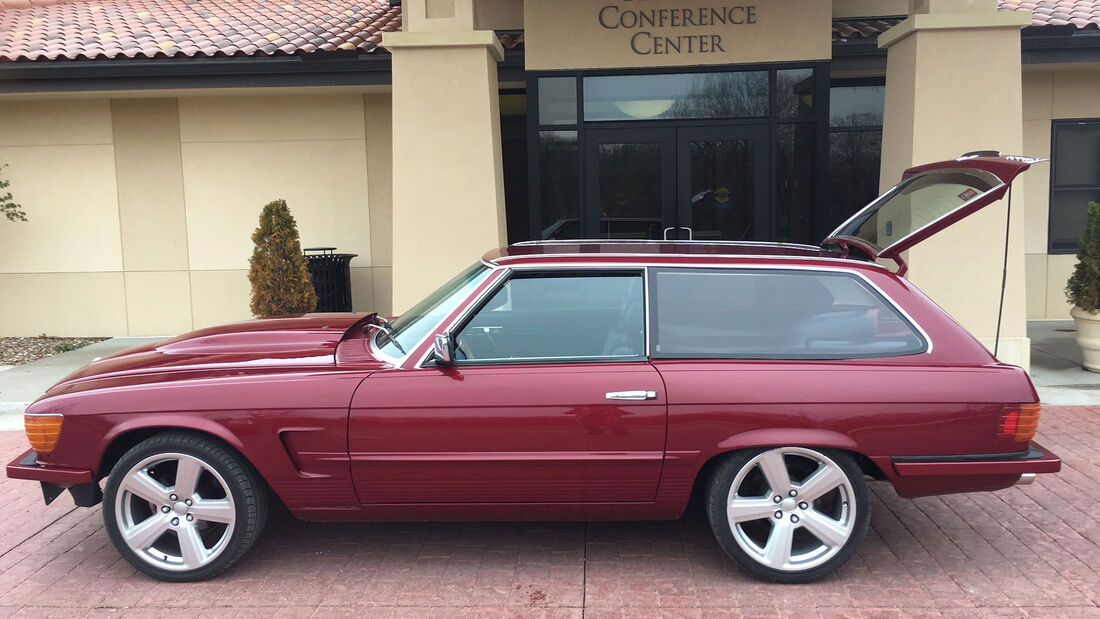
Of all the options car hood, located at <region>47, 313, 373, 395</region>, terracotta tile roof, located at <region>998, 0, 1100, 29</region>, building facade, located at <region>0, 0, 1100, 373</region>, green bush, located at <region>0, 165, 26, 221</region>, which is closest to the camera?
car hood, located at <region>47, 313, 373, 395</region>

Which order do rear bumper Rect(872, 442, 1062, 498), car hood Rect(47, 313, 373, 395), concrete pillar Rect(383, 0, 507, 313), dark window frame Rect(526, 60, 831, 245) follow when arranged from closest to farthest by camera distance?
rear bumper Rect(872, 442, 1062, 498), car hood Rect(47, 313, 373, 395), concrete pillar Rect(383, 0, 507, 313), dark window frame Rect(526, 60, 831, 245)

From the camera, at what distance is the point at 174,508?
13.5 feet

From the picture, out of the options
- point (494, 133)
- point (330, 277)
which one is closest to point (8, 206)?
point (330, 277)

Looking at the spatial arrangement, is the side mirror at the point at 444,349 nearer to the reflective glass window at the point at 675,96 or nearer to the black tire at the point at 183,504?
the black tire at the point at 183,504

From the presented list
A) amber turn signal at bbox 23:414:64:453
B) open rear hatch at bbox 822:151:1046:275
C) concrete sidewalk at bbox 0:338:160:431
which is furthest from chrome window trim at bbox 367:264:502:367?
concrete sidewalk at bbox 0:338:160:431

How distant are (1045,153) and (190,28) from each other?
Result: 1118 cm

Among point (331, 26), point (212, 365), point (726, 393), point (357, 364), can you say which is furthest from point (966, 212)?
point (331, 26)

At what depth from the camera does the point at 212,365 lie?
4277 millimetres

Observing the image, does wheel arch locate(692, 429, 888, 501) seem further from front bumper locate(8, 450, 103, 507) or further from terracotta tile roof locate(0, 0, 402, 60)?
terracotta tile roof locate(0, 0, 402, 60)

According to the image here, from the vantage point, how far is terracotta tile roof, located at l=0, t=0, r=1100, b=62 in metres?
9.85

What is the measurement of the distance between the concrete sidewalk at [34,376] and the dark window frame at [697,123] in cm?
526

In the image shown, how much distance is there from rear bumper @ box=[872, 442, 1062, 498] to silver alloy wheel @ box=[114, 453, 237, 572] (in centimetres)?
316

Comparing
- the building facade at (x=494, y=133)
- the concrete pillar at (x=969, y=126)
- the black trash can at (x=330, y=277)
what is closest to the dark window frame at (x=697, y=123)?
the building facade at (x=494, y=133)

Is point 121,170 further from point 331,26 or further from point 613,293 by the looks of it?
point 613,293
